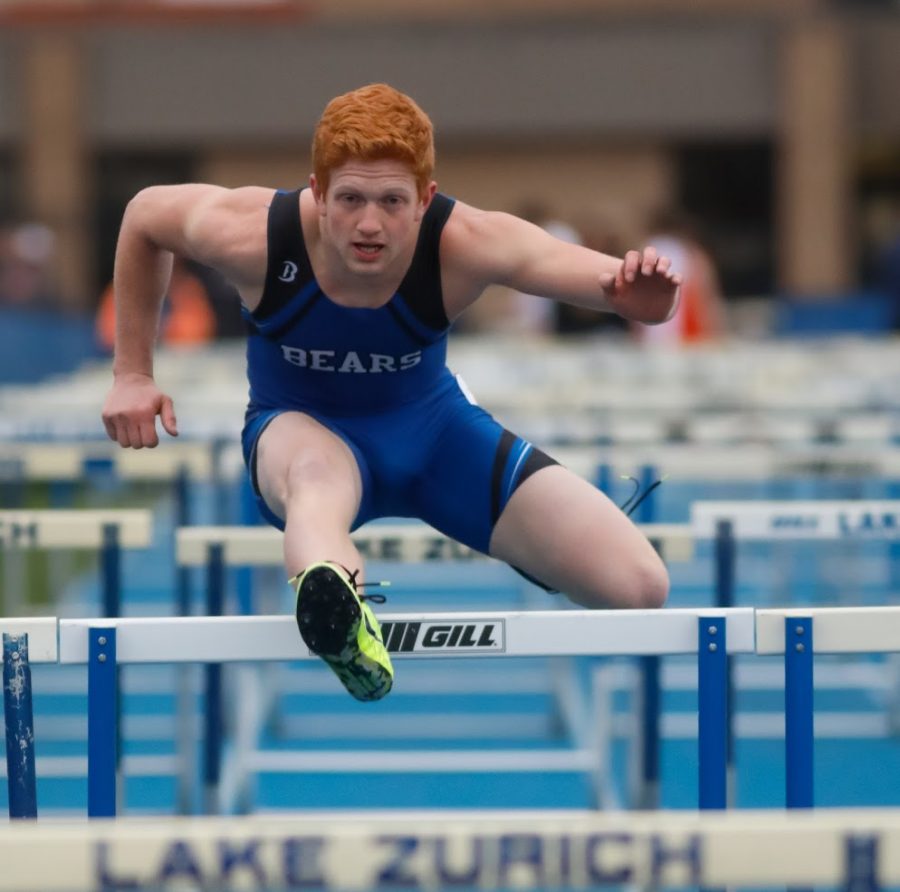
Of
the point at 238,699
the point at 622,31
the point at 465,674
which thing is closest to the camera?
the point at 238,699

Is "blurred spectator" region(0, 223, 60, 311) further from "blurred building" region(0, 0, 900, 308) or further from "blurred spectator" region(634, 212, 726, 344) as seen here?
"blurred building" region(0, 0, 900, 308)

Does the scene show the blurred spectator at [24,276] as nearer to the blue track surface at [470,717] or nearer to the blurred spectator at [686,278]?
the blurred spectator at [686,278]

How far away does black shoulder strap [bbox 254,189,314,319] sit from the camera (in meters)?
3.87

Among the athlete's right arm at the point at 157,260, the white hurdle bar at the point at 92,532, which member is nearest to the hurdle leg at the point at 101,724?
the athlete's right arm at the point at 157,260

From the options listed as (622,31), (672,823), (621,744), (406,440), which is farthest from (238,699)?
(622,31)

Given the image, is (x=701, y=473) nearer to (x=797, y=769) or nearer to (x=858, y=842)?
(x=797, y=769)

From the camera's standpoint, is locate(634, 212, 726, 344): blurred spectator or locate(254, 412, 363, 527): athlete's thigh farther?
locate(634, 212, 726, 344): blurred spectator

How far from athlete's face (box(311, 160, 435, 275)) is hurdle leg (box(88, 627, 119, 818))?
3.56 ft

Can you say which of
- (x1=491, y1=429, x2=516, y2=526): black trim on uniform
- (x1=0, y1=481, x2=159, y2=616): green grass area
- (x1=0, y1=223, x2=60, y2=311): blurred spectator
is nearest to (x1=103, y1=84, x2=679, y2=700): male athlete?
(x1=491, y1=429, x2=516, y2=526): black trim on uniform

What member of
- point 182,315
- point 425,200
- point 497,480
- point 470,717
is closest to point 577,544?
point 497,480

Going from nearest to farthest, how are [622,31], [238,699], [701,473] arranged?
1. [701,473]
2. [238,699]
3. [622,31]

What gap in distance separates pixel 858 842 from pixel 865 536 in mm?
2232

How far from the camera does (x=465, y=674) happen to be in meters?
7.51

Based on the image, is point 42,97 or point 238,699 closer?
point 238,699
